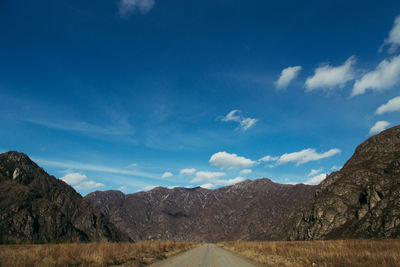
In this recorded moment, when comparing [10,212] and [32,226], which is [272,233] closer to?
[32,226]

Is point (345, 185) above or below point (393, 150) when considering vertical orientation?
below

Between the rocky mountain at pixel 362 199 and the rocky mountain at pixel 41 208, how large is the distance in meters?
113

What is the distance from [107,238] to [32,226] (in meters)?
49.6

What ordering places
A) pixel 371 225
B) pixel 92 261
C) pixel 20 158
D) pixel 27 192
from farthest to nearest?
pixel 20 158, pixel 27 192, pixel 371 225, pixel 92 261

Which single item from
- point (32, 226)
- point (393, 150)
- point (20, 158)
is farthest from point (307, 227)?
point (20, 158)

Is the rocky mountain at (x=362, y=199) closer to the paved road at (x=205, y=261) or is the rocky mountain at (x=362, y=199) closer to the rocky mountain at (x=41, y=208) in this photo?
the paved road at (x=205, y=261)

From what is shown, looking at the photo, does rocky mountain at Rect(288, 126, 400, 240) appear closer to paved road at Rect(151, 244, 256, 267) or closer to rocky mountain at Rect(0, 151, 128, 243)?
paved road at Rect(151, 244, 256, 267)

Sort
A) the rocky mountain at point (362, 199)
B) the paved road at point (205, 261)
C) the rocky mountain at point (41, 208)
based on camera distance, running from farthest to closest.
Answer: the rocky mountain at point (41, 208) → the rocky mountain at point (362, 199) → the paved road at point (205, 261)

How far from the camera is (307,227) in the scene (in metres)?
122

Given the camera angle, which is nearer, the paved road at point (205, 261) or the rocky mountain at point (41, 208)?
the paved road at point (205, 261)

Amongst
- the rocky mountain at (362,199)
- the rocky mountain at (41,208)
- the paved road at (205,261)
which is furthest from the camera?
the rocky mountain at (41,208)

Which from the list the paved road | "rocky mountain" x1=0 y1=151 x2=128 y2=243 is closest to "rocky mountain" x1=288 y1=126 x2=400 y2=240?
the paved road

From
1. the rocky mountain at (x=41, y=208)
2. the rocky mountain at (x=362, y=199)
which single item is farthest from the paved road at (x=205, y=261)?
the rocky mountain at (x=41, y=208)

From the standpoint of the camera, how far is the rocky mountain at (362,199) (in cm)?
8162
